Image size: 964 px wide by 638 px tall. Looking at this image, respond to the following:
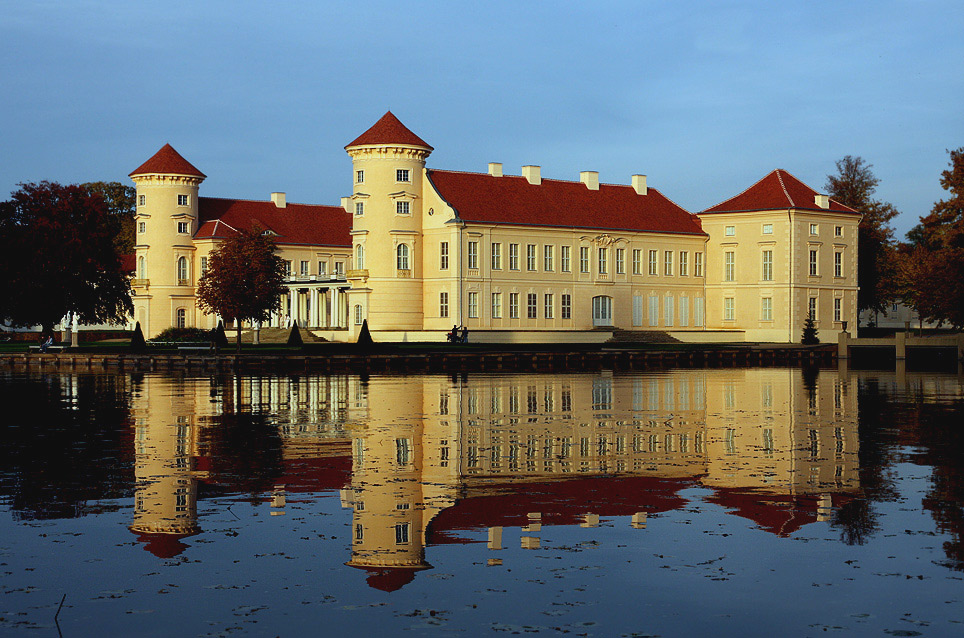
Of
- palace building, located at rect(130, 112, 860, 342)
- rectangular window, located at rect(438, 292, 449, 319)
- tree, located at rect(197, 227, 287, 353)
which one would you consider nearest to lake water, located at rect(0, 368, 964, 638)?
tree, located at rect(197, 227, 287, 353)

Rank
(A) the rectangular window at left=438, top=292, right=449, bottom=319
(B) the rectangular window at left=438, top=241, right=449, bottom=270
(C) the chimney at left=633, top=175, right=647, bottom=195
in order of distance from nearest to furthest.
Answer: (A) the rectangular window at left=438, top=292, right=449, bottom=319
(B) the rectangular window at left=438, top=241, right=449, bottom=270
(C) the chimney at left=633, top=175, right=647, bottom=195

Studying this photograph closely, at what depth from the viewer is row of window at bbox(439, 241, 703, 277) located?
248 feet

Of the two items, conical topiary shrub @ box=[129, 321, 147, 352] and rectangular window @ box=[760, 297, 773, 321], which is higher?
rectangular window @ box=[760, 297, 773, 321]

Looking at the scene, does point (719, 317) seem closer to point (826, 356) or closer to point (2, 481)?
point (826, 356)

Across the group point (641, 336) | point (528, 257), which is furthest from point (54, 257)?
point (641, 336)

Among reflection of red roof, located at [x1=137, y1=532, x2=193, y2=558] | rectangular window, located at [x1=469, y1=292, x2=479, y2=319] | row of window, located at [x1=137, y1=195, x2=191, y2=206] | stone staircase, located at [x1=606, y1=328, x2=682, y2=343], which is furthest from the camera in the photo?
row of window, located at [x1=137, y1=195, x2=191, y2=206]

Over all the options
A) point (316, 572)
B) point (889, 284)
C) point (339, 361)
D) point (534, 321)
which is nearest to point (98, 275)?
point (339, 361)

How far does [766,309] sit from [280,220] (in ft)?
124

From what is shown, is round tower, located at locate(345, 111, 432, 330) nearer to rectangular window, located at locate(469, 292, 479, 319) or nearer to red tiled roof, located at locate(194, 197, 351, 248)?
rectangular window, located at locate(469, 292, 479, 319)

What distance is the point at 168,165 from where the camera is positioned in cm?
8969

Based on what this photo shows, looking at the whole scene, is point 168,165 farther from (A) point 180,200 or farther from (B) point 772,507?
(B) point 772,507

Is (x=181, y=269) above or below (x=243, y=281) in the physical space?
above

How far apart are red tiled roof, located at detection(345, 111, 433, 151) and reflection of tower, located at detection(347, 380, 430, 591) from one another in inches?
2093

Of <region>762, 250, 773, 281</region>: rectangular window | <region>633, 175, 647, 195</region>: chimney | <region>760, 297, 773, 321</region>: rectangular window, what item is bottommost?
Result: <region>760, 297, 773, 321</region>: rectangular window
